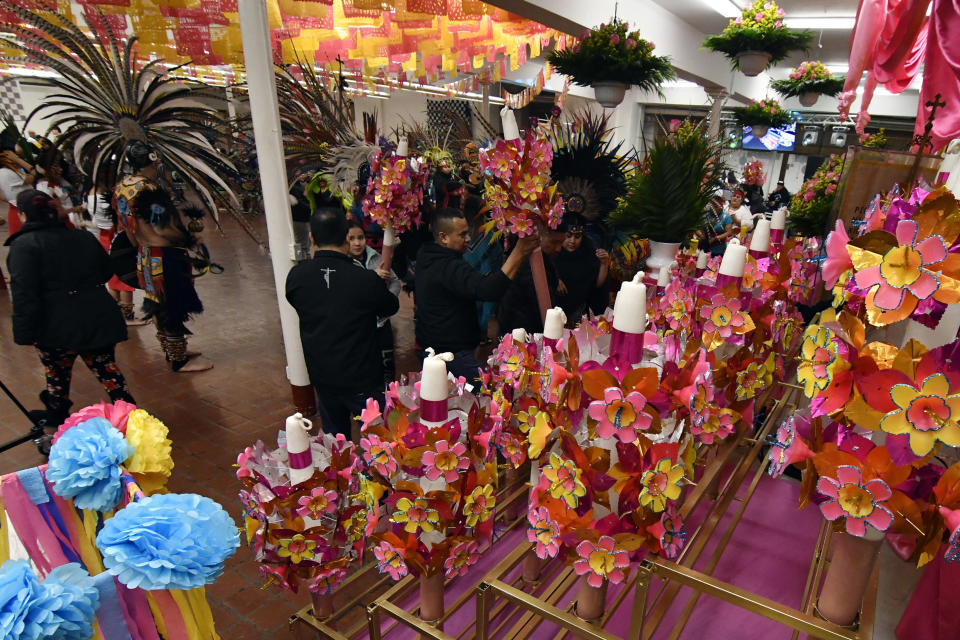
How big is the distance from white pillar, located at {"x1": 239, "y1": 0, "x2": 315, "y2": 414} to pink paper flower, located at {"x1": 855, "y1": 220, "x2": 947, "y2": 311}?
2841 millimetres

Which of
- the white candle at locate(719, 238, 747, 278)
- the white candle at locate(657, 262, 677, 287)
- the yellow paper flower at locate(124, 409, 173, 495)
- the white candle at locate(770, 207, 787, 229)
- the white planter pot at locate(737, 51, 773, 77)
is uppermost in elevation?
the white planter pot at locate(737, 51, 773, 77)

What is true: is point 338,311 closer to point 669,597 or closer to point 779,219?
point 669,597

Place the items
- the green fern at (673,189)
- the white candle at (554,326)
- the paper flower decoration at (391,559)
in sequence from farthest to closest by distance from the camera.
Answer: the green fern at (673,189)
the white candle at (554,326)
the paper flower decoration at (391,559)

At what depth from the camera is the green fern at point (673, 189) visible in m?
2.00

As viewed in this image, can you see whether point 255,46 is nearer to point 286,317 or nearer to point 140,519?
point 286,317

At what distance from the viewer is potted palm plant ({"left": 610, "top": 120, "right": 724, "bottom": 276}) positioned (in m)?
2.00

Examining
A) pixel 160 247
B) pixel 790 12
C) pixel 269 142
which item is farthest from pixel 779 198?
pixel 160 247

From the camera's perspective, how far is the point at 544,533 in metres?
1.04

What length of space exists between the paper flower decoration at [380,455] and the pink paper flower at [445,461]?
0.23ft

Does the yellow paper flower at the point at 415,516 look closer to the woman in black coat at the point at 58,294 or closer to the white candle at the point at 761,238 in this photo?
the white candle at the point at 761,238

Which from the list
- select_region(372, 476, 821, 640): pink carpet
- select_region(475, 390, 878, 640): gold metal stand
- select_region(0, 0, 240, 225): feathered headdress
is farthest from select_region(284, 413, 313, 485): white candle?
select_region(0, 0, 240, 225): feathered headdress

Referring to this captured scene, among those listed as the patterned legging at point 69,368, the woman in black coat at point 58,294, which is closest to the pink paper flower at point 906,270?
the woman in black coat at point 58,294

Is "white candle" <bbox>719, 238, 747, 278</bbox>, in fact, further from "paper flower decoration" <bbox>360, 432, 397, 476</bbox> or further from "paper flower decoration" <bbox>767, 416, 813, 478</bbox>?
"paper flower decoration" <bbox>360, 432, 397, 476</bbox>

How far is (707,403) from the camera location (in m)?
1.13
